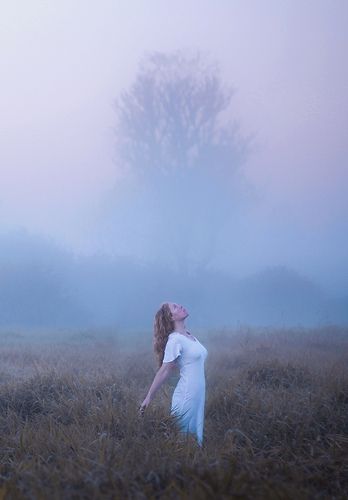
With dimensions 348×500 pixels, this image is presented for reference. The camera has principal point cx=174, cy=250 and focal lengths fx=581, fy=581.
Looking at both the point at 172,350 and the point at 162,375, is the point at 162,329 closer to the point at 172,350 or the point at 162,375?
the point at 172,350

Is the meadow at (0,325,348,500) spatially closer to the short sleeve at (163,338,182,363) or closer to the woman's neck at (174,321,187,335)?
the short sleeve at (163,338,182,363)

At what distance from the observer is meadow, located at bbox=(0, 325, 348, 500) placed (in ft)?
9.68

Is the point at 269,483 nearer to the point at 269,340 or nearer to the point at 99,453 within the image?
the point at 99,453

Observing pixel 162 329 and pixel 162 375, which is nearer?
pixel 162 375

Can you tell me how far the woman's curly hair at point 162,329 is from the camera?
20.4 feet

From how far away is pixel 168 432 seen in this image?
531cm

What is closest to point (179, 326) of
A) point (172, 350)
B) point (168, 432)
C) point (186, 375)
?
point (172, 350)

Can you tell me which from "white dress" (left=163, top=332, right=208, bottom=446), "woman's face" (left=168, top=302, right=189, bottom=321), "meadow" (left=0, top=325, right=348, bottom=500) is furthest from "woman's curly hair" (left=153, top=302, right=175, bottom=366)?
"meadow" (left=0, top=325, right=348, bottom=500)

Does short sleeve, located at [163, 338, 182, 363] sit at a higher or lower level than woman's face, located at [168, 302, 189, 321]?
lower

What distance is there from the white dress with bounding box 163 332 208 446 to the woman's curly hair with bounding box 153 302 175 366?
17cm

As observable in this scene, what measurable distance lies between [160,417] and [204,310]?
33605mm

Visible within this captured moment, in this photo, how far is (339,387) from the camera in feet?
28.6

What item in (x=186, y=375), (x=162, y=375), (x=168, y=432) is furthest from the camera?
Result: (x=186, y=375)

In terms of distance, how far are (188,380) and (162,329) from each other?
2.03ft
